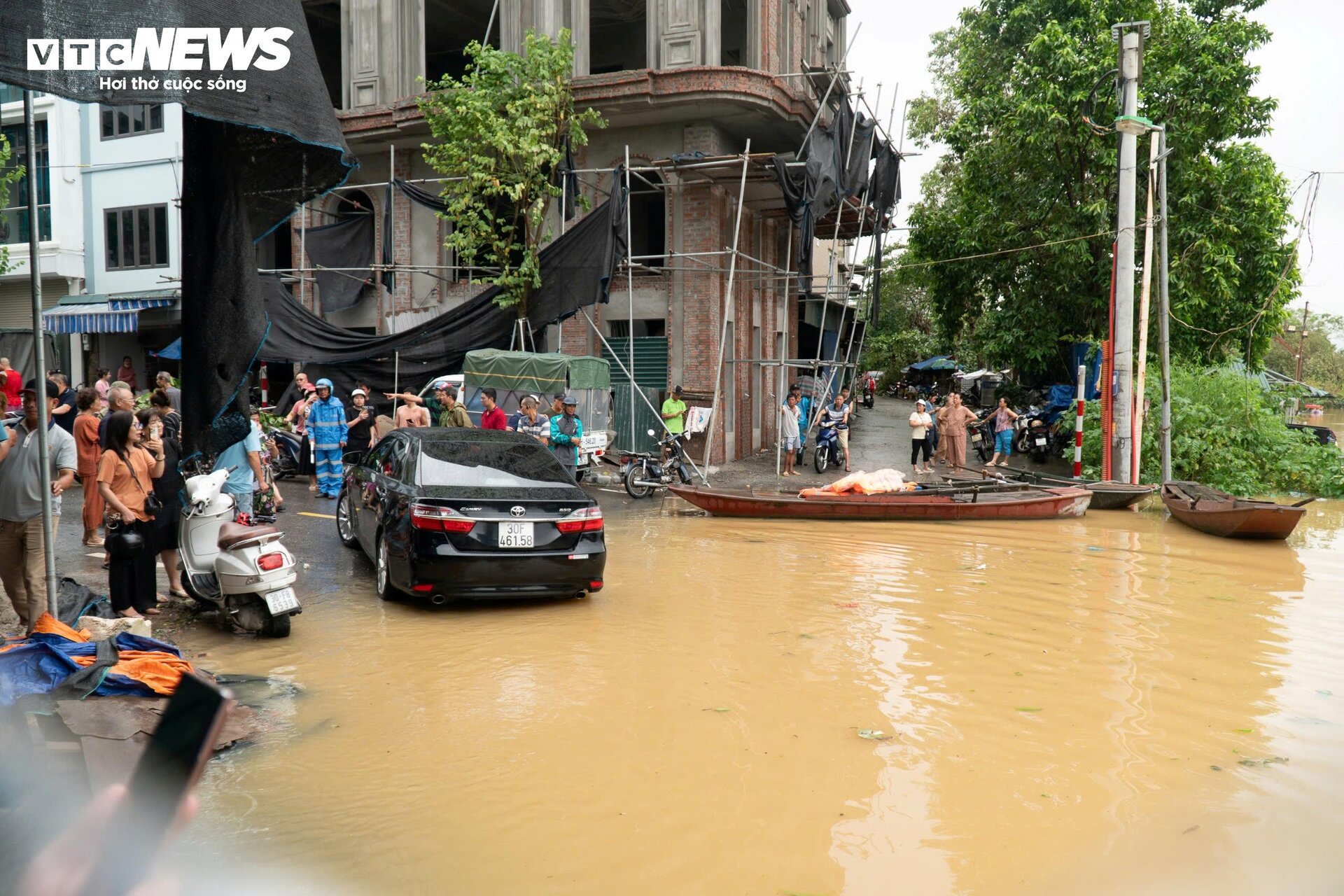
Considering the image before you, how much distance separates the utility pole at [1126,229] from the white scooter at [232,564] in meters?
14.1

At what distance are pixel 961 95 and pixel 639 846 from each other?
2610cm

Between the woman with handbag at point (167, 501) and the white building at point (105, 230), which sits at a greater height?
the white building at point (105, 230)

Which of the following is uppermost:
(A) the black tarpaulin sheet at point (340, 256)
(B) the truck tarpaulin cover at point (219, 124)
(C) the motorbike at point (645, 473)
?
(A) the black tarpaulin sheet at point (340, 256)

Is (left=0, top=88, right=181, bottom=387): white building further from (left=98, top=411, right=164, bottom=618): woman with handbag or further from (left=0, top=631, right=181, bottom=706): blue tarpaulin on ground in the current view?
(left=0, top=631, right=181, bottom=706): blue tarpaulin on ground

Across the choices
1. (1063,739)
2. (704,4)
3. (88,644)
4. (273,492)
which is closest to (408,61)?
(704,4)

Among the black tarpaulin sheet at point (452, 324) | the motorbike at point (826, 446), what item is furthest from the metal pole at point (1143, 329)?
the black tarpaulin sheet at point (452, 324)

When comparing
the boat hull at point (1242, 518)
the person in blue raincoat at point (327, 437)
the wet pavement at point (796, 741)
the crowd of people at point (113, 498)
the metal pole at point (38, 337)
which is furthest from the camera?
the person in blue raincoat at point (327, 437)

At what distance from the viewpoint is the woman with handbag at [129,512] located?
24.6ft

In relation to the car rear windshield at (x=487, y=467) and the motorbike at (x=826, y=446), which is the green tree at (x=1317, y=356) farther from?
the car rear windshield at (x=487, y=467)

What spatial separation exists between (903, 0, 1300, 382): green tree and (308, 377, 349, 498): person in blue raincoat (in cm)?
1642

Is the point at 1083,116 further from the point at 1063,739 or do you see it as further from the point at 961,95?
the point at 1063,739

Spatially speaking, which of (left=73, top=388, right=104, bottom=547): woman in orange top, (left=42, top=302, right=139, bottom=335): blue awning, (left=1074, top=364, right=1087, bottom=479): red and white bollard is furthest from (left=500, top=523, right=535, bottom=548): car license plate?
(left=42, top=302, right=139, bottom=335): blue awning

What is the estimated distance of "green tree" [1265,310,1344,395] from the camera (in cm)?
6688

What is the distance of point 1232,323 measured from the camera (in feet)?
77.2
